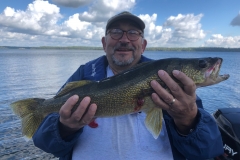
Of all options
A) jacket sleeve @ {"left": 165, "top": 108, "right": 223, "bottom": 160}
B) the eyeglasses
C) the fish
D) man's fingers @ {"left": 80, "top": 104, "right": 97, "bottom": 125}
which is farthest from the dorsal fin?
jacket sleeve @ {"left": 165, "top": 108, "right": 223, "bottom": 160}

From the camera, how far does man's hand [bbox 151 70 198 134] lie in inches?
115

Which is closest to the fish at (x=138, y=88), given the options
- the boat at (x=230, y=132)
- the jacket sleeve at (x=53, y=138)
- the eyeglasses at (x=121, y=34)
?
the jacket sleeve at (x=53, y=138)

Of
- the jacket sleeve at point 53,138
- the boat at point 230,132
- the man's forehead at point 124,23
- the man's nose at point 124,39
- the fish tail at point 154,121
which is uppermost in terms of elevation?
the man's forehead at point 124,23

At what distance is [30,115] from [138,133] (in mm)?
1947

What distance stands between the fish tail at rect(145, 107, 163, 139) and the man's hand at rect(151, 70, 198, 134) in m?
0.28

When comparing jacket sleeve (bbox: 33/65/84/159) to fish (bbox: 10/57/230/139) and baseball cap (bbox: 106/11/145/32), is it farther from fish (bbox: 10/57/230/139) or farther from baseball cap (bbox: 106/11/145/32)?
baseball cap (bbox: 106/11/145/32)

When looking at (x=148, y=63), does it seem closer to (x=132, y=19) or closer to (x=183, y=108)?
(x=183, y=108)

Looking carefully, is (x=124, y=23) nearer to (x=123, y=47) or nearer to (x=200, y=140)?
(x=123, y=47)

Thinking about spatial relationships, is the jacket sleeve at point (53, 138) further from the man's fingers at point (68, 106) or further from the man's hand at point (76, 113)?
the man's fingers at point (68, 106)

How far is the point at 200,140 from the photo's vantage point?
3.30m

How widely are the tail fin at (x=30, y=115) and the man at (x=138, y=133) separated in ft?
0.41

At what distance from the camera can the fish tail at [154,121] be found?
11.1 feet

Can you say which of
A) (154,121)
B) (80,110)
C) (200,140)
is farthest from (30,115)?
(200,140)

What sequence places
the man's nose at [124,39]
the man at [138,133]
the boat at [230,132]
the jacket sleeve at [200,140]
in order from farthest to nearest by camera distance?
the boat at [230,132], the man's nose at [124,39], the jacket sleeve at [200,140], the man at [138,133]
